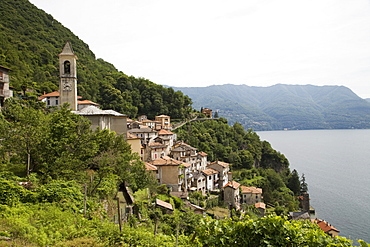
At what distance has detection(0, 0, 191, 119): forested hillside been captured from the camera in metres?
46.4

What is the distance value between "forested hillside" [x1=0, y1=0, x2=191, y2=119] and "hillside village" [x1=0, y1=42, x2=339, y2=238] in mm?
9018

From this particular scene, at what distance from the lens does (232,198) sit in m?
39.0

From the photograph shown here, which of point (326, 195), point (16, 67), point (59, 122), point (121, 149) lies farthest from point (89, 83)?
point (326, 195)

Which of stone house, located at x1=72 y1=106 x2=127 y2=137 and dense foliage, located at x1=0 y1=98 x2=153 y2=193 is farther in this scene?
stone house, located at x1=72 y1=106 x2=127 y2=137

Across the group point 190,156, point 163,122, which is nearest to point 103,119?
point 190,156

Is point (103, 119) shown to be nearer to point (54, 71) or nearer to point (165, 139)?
point (165, 139)

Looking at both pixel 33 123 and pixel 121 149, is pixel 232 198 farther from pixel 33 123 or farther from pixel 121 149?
pixel 33 123

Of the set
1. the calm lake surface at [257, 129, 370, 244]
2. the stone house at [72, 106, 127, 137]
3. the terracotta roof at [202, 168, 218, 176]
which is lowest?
the calm lake surface at [257, 129, 370, 244]

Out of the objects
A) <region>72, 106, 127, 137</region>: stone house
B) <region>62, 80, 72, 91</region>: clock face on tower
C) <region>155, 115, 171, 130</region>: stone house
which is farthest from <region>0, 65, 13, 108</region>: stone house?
<region>155, 115, 171, 130</region>: stone house

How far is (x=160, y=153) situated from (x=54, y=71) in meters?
30.1

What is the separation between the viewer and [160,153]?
3922 cm

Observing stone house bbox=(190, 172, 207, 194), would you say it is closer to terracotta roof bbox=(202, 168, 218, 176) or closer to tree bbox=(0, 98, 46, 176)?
terracotta roof bbox=(202, 168, 218, 176)

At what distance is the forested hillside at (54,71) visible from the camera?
46.4 meters

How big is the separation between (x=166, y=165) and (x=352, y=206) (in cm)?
3633
